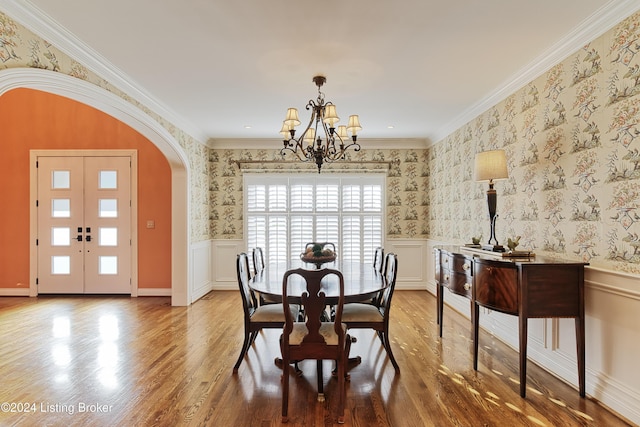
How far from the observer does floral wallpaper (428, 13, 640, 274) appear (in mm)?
2129

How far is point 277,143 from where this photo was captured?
5945mm

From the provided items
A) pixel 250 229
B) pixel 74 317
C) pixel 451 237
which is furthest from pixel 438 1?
pixel 74 317

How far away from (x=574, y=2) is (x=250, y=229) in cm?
499

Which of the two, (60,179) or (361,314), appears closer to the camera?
(361,314)

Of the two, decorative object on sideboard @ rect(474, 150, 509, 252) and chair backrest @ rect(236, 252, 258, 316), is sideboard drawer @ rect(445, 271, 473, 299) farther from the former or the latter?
chair backrest @ rect(236, 252, 258, 316)

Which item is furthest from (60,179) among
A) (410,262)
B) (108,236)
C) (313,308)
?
(410,262)

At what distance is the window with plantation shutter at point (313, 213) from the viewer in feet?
19.4

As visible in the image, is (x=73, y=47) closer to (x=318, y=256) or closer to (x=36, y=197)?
(x=318, y=256)

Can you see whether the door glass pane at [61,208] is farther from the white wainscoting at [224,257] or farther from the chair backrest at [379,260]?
the chair backrest at [379,260]

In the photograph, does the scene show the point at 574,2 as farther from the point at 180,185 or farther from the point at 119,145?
the point at 119,145

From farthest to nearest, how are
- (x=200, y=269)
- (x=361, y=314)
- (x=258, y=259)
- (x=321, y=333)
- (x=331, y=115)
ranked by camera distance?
(x=200, y=269) < (x=258, y=259) < (x=331, y=115) < (x=361, y=314) < (x=321, y=333)

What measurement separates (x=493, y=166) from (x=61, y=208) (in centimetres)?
626

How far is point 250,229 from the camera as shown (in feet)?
19.5

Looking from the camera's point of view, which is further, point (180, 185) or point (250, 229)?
point (250, 229)
